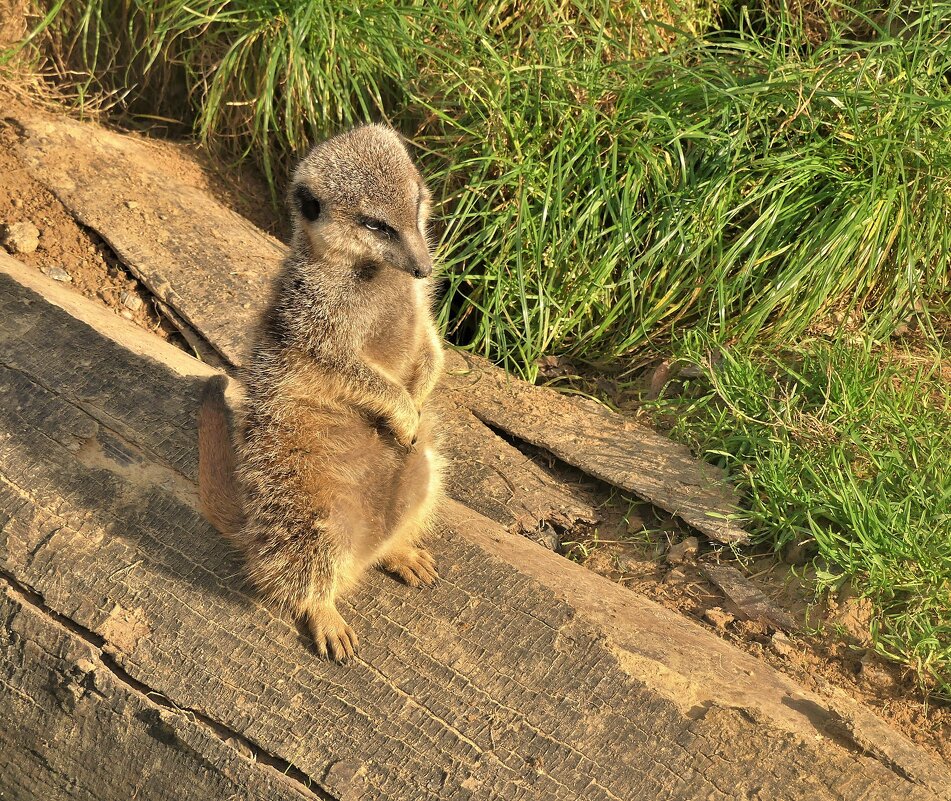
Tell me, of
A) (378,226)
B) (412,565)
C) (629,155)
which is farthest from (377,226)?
(629,155)

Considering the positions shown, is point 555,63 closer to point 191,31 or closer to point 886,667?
point 191,31

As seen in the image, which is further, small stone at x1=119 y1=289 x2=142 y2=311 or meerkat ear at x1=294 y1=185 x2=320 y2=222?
small stone at x1=119 y1=289 x2=142 y2=311

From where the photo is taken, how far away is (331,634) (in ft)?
7.47

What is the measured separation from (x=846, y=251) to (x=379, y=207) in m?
2.01

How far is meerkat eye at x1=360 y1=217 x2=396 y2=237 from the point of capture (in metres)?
2.58

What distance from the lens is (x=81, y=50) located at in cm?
473

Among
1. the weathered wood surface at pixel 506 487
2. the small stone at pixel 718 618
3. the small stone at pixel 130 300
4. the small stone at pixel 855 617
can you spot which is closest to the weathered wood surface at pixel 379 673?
the small stone at pixel 718 618

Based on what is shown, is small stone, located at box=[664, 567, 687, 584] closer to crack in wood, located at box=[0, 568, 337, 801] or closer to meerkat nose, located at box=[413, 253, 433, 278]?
meerkat nose, located at box=[413, 253, 433, 278]

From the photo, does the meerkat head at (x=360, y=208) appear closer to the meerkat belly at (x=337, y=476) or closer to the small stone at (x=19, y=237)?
the meerkat belly at (x=337, y=476)

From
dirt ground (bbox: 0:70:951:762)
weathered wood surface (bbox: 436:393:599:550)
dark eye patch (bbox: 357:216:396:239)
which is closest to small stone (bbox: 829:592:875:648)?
dirt ground (bbox: 0:70:951:762)

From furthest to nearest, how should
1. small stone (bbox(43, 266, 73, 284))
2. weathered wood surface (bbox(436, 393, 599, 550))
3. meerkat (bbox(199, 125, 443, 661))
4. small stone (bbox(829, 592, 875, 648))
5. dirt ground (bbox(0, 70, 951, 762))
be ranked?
small stone (bbox(43, 266, 73, 284)) → weathered wood surface (bbox(436, 393, 599, 550)) → small stone (bbox(829, 592, 875, 648)) → dirt ground (bbox(0, 70, 951, 762)) → meerkat (bbox(199, 125, 443, 661))

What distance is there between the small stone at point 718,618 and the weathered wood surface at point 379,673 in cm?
41

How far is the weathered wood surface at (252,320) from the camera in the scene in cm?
332

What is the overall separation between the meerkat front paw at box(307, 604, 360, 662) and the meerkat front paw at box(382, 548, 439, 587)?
9.1 inches
